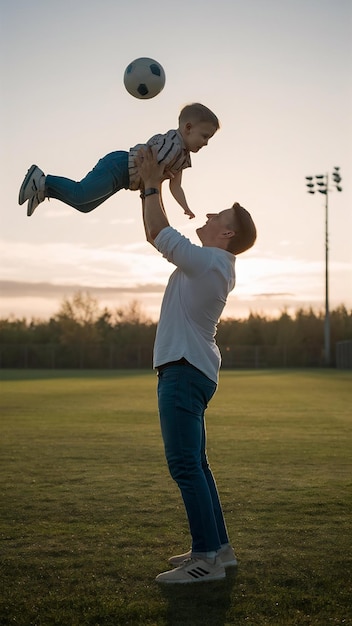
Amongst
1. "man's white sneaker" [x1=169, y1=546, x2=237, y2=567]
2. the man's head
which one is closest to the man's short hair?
the man's head

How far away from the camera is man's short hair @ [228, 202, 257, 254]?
13.1ft

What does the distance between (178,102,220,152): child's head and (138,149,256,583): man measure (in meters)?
0.57

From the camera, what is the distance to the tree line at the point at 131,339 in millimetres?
57938

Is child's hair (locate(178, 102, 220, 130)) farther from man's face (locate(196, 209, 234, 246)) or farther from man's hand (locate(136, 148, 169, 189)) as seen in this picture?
man's face (locate(196, 209, 234, 246))

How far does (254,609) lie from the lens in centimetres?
334

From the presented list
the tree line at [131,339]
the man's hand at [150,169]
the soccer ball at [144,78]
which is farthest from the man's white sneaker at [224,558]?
the tree line at [131,339]

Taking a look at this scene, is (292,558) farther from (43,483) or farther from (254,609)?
(43,483)

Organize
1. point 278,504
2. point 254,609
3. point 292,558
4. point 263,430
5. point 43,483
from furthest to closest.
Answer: point 263,430 → point 43,483 → point 278,504 → point 292,558 → point 254,609

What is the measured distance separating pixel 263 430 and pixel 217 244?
7.43 meters

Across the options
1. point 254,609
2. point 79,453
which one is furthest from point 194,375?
point 79,453

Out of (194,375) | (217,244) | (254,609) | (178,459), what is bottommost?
(254,609)

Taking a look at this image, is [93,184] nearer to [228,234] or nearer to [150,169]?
[150,169]

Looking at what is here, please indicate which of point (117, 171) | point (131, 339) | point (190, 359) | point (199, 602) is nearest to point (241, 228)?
point (190, 359)

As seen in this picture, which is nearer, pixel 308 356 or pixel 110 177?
pixel 110 177
